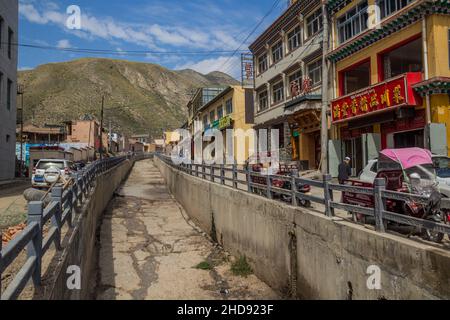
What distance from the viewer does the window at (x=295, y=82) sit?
2433 centimetres

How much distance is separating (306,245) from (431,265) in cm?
330

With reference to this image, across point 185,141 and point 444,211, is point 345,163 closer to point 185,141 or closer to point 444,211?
point 444,211

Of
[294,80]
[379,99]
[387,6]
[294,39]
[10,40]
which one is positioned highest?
[10,40]

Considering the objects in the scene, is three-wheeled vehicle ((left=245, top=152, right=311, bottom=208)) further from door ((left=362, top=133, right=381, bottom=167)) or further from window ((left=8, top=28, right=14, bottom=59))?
window ((left=8, top=28, right=14, bottom=59))

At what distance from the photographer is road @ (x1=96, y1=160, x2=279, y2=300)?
950cm

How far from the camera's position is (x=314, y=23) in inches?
924

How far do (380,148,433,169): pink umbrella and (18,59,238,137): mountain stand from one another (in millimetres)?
111054

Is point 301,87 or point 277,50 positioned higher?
point 277,50

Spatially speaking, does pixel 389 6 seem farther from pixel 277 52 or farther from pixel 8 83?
pixel 8 83

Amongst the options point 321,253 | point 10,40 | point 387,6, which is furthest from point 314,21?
point 10,40

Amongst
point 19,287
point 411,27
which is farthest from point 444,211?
point 411,27

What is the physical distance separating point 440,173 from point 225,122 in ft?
104

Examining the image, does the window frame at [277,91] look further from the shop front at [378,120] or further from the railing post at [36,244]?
the railing post at [36,244]

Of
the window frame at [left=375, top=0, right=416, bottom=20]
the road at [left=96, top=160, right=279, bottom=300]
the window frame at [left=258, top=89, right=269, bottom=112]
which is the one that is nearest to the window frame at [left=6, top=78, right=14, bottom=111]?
the road at [left=96, top=160, right=279, bottom=300]
